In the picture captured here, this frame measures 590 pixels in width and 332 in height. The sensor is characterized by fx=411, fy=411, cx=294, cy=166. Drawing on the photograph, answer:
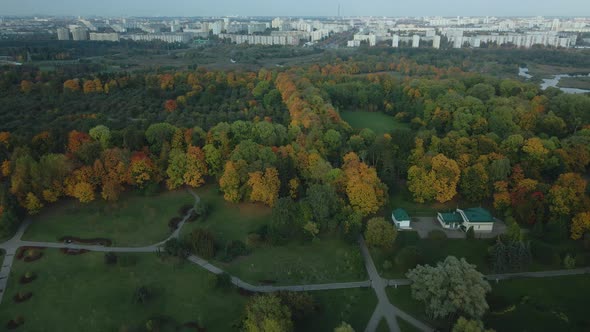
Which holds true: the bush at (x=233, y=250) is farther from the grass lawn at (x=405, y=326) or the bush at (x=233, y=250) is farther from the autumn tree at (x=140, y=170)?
the autumn tree at (x=140, y=170)

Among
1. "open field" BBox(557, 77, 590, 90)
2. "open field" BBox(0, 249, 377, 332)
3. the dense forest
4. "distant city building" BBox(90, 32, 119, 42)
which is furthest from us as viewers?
"distant city building" BBox(90, 32, 119, 42)

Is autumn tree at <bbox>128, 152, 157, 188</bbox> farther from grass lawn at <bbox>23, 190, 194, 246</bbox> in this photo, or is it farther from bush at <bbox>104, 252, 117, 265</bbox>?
bush at <bbox>104, 252, 117, 265</bbox>

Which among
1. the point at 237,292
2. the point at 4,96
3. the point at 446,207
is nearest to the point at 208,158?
the point at 237,292

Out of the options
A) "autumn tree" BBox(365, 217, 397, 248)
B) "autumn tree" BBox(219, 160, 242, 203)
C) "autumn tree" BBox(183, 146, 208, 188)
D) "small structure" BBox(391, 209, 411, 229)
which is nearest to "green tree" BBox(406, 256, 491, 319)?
"autumn tree" BBox(365, 217, 397, 248)

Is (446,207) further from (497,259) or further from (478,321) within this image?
(478,321)

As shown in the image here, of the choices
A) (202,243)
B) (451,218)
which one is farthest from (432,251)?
(202,243)

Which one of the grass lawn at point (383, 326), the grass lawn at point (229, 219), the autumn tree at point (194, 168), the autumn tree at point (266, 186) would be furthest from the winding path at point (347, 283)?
the autumn tree at point (266, 186)

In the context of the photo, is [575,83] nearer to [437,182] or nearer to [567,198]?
[567,198]
